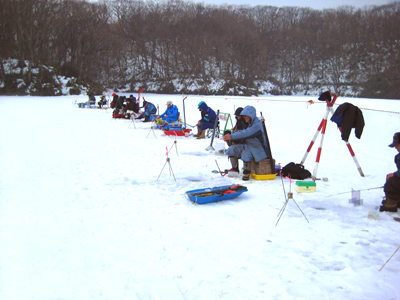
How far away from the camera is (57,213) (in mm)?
4223

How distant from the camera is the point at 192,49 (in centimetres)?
4675

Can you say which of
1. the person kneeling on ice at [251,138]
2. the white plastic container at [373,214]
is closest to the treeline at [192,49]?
the person kneeling on ice at [251,138]

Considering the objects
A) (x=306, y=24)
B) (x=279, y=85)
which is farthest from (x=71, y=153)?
(x=306, y=24)

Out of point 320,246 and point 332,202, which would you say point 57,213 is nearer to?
point 320,246

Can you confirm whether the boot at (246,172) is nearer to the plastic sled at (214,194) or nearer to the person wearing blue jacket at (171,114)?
the plastic sled at (214,194)

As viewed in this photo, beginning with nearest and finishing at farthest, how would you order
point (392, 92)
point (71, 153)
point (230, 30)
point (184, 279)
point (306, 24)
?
1. point (184, 279)
2. point (71, 153)
3. point (392, 92)
4. point (230, 30)
5. point (306, 24)

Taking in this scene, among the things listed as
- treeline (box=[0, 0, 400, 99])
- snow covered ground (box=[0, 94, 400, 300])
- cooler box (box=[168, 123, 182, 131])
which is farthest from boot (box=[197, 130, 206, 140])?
treeline (box=[0, 0, 400, 99])

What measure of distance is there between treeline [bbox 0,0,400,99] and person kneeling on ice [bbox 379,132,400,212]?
3569cm

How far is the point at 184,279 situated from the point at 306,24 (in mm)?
59706

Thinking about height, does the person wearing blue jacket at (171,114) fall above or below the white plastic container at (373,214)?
above

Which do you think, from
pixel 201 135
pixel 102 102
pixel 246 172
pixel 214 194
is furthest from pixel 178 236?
pixel 102 102

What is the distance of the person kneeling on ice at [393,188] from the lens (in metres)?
4.05

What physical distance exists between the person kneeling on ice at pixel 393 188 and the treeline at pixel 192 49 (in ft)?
117

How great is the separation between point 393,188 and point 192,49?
45.1 metres
